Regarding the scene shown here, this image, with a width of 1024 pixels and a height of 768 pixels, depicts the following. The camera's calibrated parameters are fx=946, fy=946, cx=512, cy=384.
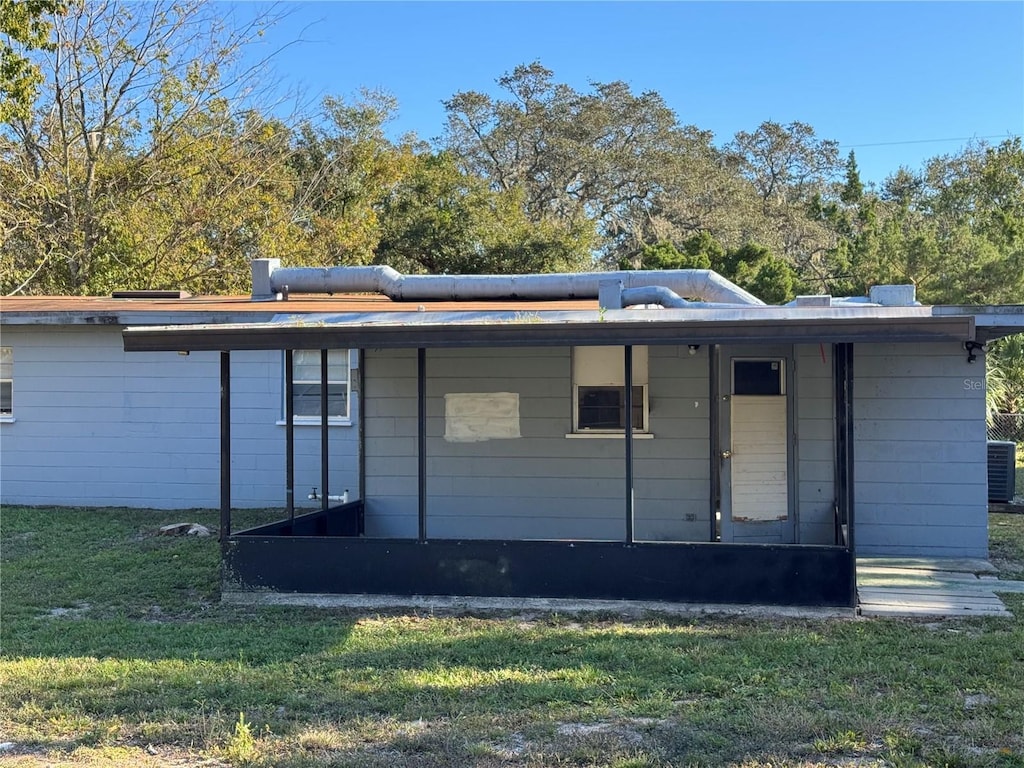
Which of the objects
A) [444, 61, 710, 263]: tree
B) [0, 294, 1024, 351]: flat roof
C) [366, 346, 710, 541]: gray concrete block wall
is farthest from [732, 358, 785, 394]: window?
[444, 61, 710, 263]: tree

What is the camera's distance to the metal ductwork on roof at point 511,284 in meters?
9.55

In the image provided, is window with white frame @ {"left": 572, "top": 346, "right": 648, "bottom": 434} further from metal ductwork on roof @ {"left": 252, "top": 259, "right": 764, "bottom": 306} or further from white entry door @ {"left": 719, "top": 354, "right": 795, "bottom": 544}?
white entry door @ {"left": 719, "top": 354, "right": 795, "bottom": 544}

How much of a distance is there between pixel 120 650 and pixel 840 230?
31489 mm

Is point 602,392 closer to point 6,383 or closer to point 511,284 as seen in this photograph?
point 511,284

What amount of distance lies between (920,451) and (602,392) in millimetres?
3049

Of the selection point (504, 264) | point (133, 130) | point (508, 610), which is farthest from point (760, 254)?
point (508, 610)

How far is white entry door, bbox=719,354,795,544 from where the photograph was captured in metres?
9.05

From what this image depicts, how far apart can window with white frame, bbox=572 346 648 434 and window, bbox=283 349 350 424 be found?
415 cm

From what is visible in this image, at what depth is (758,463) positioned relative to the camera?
357 inches

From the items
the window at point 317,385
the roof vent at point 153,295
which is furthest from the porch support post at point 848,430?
the roof vent at point 153,295

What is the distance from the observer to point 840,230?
109 ft

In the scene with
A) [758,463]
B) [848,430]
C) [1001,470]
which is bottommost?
[1001,470]

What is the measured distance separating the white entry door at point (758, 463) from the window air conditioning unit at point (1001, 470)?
4.12 m

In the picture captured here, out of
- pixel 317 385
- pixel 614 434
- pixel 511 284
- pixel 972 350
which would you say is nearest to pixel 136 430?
pixel 317 385
